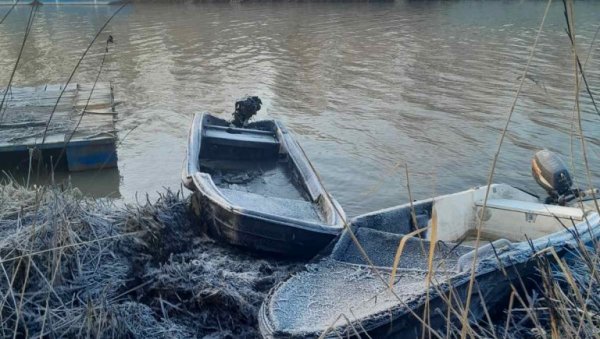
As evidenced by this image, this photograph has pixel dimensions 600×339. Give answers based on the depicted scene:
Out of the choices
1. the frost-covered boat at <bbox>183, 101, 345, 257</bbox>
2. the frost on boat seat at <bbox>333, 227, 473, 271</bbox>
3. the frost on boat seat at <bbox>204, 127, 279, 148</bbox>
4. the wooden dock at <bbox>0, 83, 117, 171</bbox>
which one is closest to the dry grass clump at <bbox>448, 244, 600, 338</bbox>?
the frost on boat seat at <bbox>333, 227, 473, 271</bbox>

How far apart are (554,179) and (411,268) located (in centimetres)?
238

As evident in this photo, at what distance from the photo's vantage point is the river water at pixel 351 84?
8148mm

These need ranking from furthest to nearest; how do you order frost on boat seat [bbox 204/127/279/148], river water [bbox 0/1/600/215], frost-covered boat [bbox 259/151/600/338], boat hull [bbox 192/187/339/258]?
river water [bbox 0/1/600/215]
frost on boat seat [bbox 204/127/279/148]
boat hull [bbox 192/187/339/258]
frost-covered boat [bbox 259/151/600/338]

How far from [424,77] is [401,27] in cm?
630

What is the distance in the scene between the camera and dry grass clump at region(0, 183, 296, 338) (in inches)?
138

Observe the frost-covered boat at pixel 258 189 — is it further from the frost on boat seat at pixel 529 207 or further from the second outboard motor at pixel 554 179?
the second outboard motor at pixel 554 179

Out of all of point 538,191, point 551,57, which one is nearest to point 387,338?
point 538,191

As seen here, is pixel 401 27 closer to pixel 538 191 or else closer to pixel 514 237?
pixel 538 191

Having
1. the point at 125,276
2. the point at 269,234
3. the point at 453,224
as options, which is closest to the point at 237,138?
the point at 269,234

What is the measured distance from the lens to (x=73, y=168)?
7.25 meters

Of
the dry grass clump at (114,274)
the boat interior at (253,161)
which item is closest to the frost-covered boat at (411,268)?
the dry grass clump at (114,274)

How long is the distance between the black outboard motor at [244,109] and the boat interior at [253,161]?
0.09 m

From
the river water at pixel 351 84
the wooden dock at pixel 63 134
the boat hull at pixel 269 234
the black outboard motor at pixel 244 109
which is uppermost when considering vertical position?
the black outboard motor at pixel 244 109

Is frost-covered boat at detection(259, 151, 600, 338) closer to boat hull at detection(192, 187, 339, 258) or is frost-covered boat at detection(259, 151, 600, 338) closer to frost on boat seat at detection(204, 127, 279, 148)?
boat hull at detection(192, 187, 339, 258)
